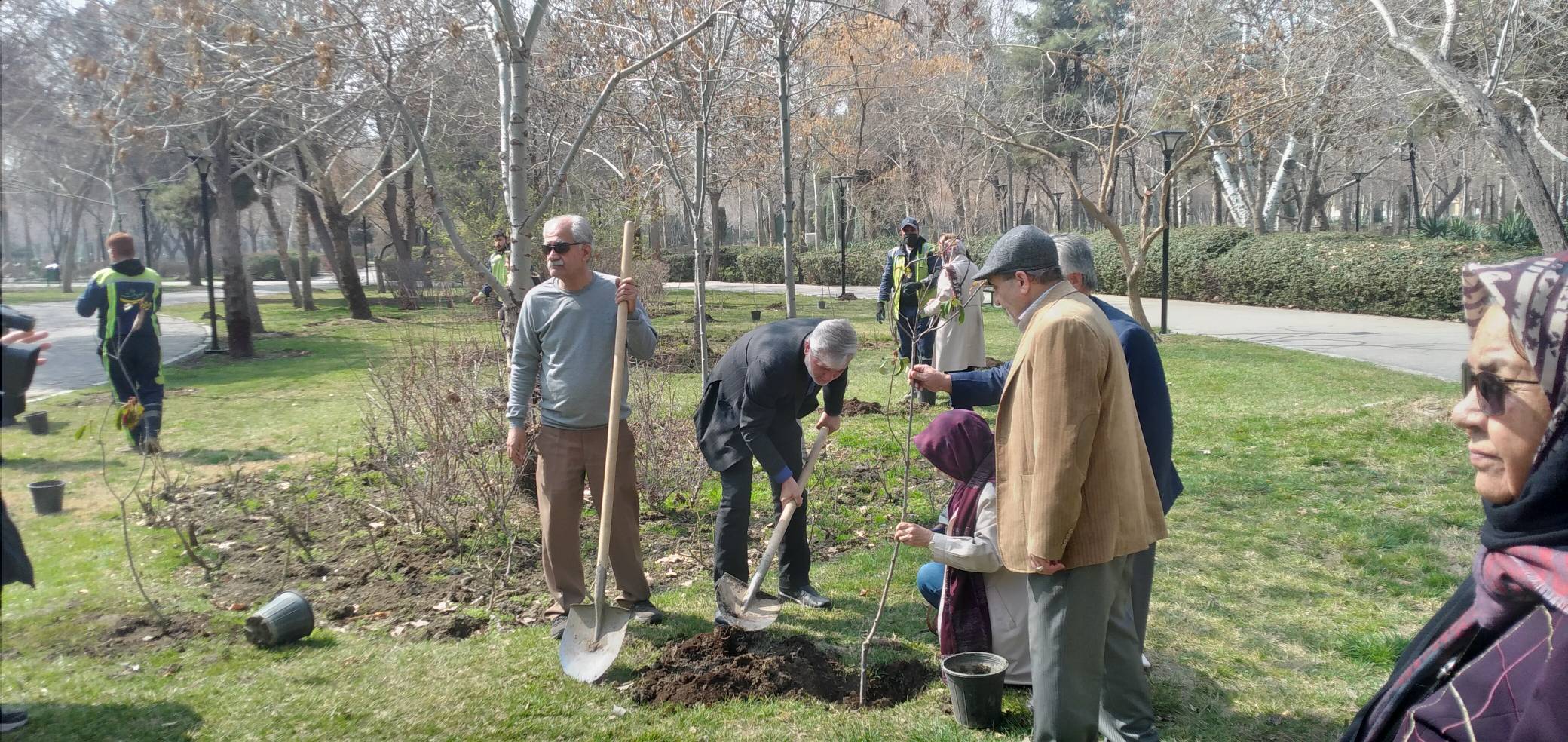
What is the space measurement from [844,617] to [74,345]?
1114 cm

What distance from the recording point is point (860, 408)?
1037 centimetres

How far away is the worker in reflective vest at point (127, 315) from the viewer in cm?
845

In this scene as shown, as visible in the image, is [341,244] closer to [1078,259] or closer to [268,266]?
[1078,259]

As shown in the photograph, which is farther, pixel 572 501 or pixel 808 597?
pixel 808 597

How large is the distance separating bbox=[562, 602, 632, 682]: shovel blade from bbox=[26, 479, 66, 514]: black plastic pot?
3.42 metres

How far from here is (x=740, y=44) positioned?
43.0 ft

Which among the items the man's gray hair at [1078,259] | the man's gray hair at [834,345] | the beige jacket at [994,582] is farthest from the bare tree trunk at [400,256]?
the man's gray hair at [1078,259]

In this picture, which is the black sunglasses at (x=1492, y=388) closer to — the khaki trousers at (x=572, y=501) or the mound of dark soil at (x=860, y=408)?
the khaki trousers at (x=572, y=501)

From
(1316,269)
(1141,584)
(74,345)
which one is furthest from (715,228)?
(1141,584)

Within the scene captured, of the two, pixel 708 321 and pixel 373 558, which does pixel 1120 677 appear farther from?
pixel 708 321

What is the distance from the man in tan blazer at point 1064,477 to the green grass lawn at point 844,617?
0.83 meters

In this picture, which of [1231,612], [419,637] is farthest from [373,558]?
[1231,612]

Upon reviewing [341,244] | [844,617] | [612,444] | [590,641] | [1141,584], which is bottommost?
[844,617]

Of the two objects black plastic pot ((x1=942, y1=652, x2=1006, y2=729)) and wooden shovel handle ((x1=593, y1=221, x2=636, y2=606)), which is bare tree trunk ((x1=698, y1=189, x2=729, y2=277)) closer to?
wooden shovel handle ((x1=593, y1=221, x2=636, y2=606))
